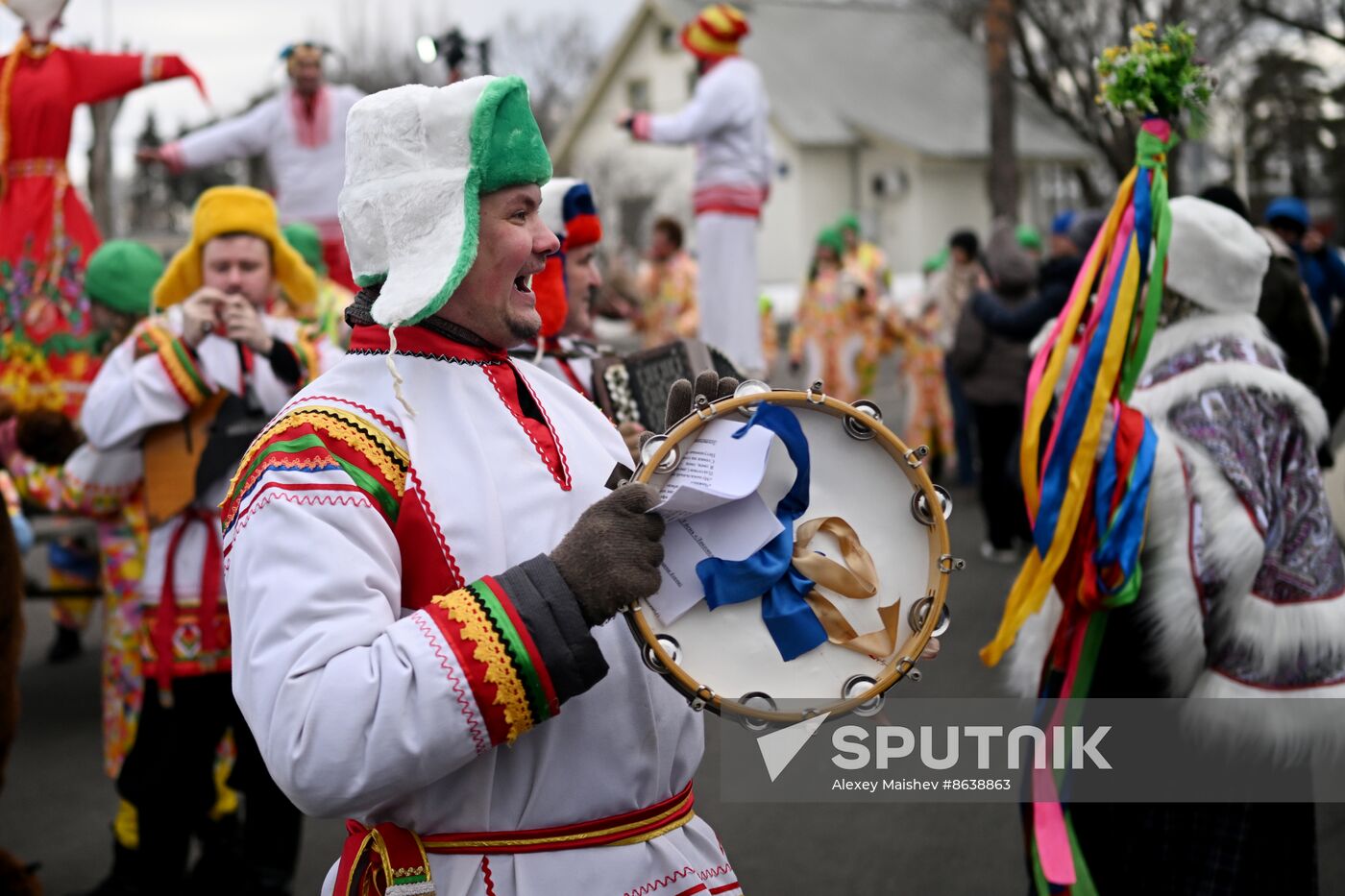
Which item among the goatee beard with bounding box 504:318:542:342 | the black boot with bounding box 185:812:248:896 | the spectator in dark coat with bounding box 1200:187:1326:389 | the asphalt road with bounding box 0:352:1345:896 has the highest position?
the goatee beard with bounding box 504:318:542:342

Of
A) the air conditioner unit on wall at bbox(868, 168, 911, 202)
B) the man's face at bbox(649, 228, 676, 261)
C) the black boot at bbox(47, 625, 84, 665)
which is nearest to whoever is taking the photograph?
the black boot at bbox(47, 625, 84, 665)

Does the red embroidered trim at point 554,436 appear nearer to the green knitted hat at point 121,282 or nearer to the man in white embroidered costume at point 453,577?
the man in white embroidered costume at point 453,577

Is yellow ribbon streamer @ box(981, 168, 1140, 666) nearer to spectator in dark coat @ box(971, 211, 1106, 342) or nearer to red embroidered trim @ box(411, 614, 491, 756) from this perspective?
red embroidered trim @ box(411, 614, 491, 756)

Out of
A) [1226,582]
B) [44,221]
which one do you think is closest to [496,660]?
[1226,582]

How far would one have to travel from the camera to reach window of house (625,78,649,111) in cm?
4269

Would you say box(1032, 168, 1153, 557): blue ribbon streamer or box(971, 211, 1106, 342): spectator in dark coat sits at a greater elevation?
box(1032, 168, 1153, 557): blue ribbon streamer

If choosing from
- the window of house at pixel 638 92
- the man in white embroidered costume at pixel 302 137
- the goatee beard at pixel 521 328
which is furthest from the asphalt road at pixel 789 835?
the window of house at pixel 638 92

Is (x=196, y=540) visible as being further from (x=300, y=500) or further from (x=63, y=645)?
(x=63, y=645)

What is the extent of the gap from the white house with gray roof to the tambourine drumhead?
1368 inches

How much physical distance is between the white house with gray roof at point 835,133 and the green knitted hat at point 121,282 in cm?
3131

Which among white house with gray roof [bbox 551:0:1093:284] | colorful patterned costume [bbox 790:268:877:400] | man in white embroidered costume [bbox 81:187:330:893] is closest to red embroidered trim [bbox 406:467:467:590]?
man in white embroidered costume [bbox 81:187:330:893]

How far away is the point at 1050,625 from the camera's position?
395cm

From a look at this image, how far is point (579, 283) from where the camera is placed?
160 inches

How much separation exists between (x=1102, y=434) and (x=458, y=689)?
2.15 metres
